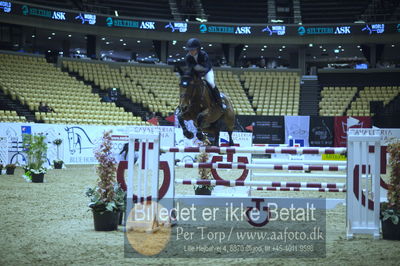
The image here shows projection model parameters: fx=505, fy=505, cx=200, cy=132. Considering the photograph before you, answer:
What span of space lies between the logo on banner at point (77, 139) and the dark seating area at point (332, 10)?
22.0 m

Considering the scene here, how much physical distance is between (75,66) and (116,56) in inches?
642

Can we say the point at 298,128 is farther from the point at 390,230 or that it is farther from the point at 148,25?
the point at 390,230

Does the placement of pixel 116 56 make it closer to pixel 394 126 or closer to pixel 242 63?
pixel 242 63

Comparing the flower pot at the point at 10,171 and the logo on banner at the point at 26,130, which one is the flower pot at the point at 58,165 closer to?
the logo on banner at the point at 26,130

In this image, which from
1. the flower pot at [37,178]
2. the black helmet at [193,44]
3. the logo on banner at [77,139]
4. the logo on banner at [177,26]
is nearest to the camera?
the black helmet at [193,44]

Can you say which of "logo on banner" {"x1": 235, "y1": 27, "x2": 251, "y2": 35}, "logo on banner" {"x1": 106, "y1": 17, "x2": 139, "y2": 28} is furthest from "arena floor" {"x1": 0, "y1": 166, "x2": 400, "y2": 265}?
"logo on banner" {"x1": 235, "y1": 27, "x2": 251, "y2": 35}

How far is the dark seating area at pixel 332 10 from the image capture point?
1441 inches

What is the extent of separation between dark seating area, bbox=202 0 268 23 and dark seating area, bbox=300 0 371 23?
10.1 feet

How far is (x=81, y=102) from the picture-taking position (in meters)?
26.0

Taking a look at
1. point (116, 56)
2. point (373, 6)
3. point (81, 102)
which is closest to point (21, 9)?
point (81, 102)

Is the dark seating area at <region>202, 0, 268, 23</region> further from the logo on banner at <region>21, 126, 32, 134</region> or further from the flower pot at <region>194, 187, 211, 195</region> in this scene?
the flower pot at <region>194, 187, 211, 195</region>

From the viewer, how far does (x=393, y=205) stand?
256 inches

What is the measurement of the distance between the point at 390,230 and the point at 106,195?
369 cm

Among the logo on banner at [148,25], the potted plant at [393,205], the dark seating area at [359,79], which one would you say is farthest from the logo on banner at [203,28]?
the potted plant at [393,205]
